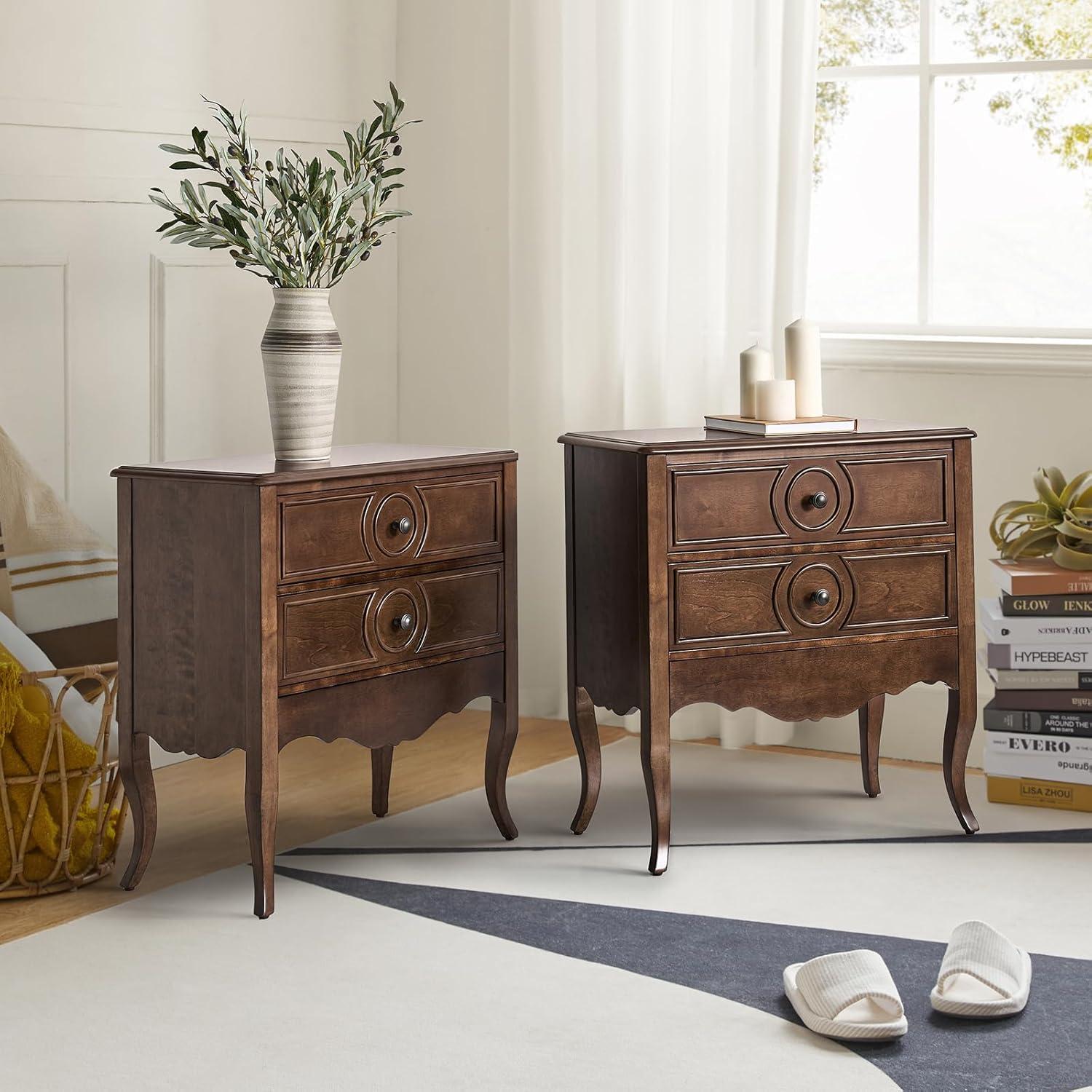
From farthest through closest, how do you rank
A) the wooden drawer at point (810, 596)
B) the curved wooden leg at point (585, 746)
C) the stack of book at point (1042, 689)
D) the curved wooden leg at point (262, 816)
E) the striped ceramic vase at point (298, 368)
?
1. the stack of book at point (1042, 689)
2. the curved wooden leg at point (585, 746)
3. the wooden drawer at point (810, 596)
4. the striped ceramic vase at point (298, 368)
5. the curved wooden leg at point (262, 816)

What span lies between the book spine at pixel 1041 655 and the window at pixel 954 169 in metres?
0.75

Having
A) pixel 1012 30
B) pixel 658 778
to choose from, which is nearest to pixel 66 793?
pixel 658 778

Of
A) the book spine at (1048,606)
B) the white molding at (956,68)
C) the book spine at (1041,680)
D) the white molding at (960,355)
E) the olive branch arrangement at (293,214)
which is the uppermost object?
the white molding at (956,68)

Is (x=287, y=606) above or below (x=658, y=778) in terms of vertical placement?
above

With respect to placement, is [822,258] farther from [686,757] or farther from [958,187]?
[686,757]

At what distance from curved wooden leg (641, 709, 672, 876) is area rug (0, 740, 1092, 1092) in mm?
46

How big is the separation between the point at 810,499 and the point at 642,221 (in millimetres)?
1127

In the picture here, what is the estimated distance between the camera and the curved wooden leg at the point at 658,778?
2609 millimetres

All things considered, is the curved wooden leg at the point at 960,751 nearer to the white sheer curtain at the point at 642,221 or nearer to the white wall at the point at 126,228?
the white sheer curtain at the point at 642,221

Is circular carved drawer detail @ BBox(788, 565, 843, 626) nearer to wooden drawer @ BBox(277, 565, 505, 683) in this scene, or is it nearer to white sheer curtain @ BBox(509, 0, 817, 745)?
wooden drawer @ BBox(277, 565, 505, 683)

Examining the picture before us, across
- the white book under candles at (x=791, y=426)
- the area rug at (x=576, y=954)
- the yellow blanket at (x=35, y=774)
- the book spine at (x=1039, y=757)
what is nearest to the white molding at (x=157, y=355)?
the yellow blanket at (x=35, y=774)

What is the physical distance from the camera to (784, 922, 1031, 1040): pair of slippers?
1.95 metres

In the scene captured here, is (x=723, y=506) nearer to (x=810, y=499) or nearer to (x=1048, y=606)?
(x=810, y=499)

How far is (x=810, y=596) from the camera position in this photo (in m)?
2.70
